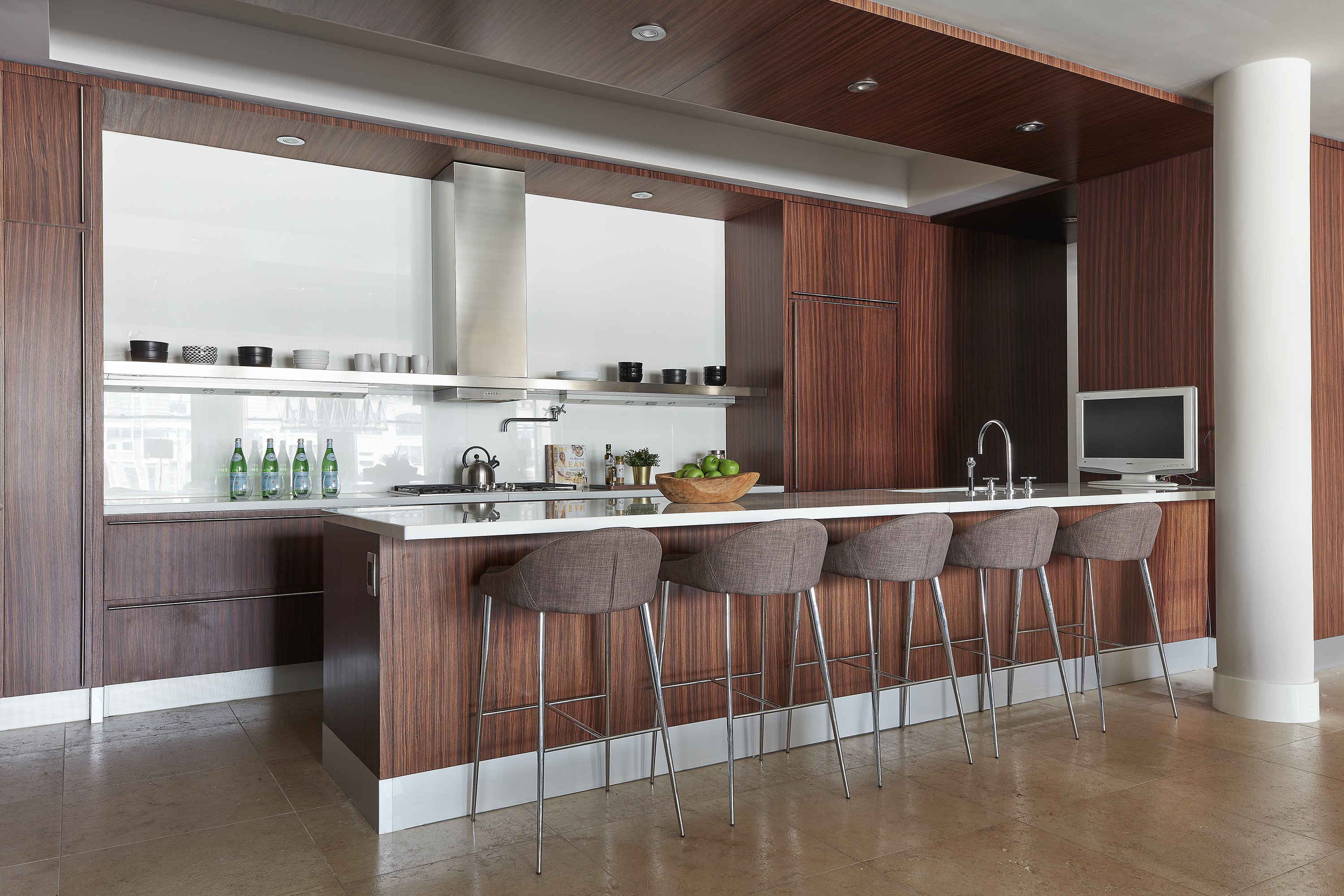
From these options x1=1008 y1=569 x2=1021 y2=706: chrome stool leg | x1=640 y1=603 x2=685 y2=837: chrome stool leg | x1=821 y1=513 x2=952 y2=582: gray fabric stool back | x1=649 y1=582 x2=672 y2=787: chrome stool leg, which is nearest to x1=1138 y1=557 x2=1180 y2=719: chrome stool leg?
x1=1008 y1=569 x2=1021 y2=706: chrome stool leg

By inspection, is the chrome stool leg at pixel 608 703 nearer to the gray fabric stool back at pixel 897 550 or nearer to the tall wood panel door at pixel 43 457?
the gray fabric stool back at pixel 897 550

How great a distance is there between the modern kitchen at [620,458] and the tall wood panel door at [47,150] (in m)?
0.01

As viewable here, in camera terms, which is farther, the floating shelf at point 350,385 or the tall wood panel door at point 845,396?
the tall wood panel door at point 845,396

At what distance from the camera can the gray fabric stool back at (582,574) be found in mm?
2441

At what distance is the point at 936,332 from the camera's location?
20.3ft

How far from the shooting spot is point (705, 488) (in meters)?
3.25

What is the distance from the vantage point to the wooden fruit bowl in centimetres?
325

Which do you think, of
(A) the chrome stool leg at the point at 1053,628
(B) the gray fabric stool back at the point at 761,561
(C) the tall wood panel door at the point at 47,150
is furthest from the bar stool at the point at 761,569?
(C) the tall wood panel door at the point at 47,150

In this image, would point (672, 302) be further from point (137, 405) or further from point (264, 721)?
point (264, 721)

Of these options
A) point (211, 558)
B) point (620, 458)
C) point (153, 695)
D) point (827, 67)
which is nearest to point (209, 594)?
point (211, 558)

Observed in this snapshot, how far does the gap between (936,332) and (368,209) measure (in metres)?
3.64

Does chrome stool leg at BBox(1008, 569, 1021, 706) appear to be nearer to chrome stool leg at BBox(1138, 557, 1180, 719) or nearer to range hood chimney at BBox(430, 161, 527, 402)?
chrome stool leg at BBox(1138, 557, 1180, 719)

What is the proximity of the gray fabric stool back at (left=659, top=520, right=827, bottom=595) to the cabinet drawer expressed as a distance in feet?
7.05

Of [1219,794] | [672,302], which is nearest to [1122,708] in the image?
[1219,794]
